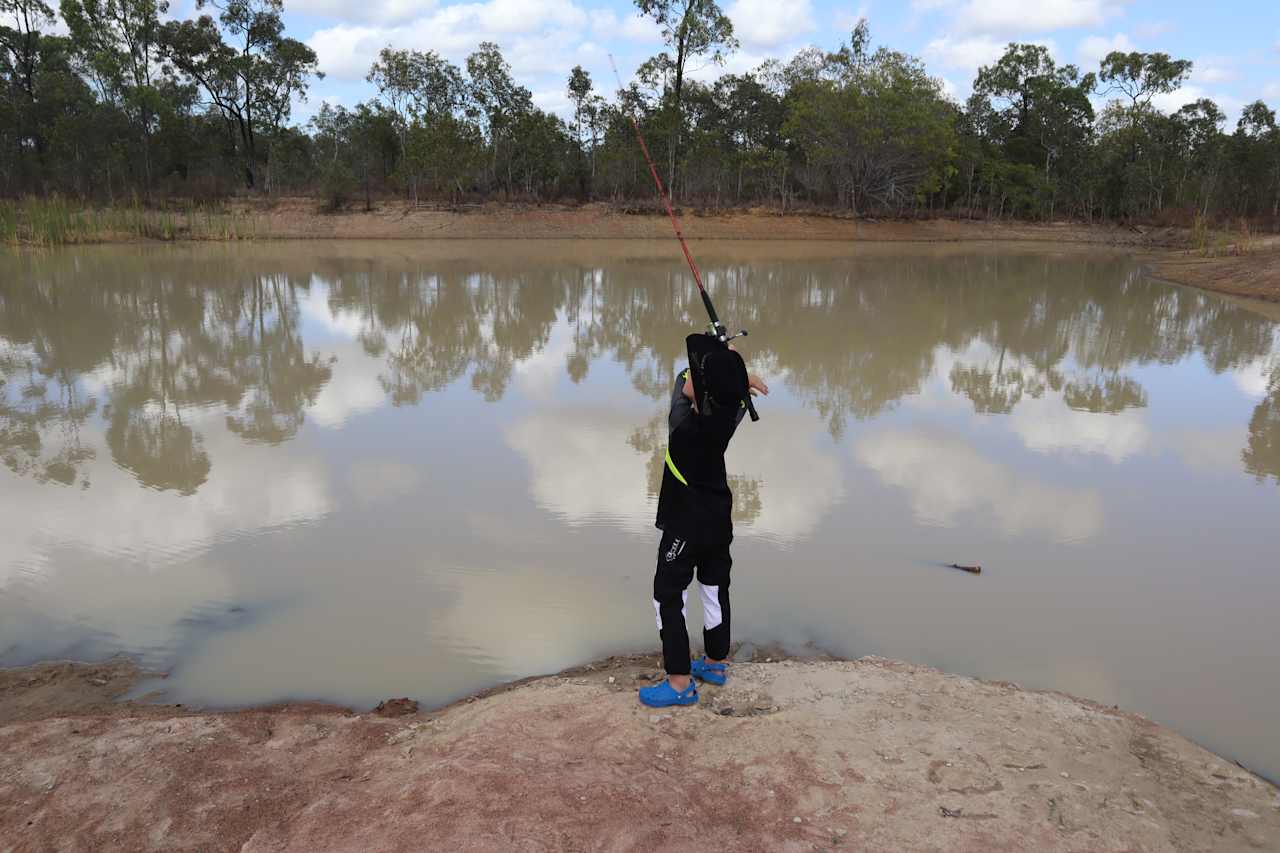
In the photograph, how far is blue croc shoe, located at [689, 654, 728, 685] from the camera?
3.32 metres

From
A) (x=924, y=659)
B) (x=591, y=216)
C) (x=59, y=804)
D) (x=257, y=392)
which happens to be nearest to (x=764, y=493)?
(x=924, y=659)

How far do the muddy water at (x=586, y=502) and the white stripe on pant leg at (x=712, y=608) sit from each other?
72 centimetres

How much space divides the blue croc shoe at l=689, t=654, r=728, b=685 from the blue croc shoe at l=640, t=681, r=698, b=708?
0.13 metres

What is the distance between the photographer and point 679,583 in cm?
322

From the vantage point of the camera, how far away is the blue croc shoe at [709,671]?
3.32m

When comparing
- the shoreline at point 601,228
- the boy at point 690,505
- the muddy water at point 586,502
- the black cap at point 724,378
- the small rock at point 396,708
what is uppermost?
the shoreline at point 601,228

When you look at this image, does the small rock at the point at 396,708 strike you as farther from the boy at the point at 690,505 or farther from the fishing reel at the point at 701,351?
the fishing reel at the point at 701,351

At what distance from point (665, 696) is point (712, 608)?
39 cm

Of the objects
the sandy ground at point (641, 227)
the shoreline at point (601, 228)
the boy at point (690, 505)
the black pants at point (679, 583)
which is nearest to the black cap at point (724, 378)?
the boy at point (690, 505)

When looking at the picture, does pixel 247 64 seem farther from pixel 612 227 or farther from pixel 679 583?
pixel 679 583

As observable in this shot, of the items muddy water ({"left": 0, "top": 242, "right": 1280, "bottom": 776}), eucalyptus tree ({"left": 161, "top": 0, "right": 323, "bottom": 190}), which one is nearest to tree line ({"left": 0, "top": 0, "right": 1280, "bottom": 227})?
eucalyptus tree ({"left": 161, "top": 0, "right": 323, "bottom": 190})

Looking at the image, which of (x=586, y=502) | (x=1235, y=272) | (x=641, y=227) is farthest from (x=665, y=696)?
(x=641, y=227)

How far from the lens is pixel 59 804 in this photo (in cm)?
259

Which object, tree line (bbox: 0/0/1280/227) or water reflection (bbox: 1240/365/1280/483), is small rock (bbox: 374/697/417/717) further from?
tree line (bbox: 0/0/1280/227)
